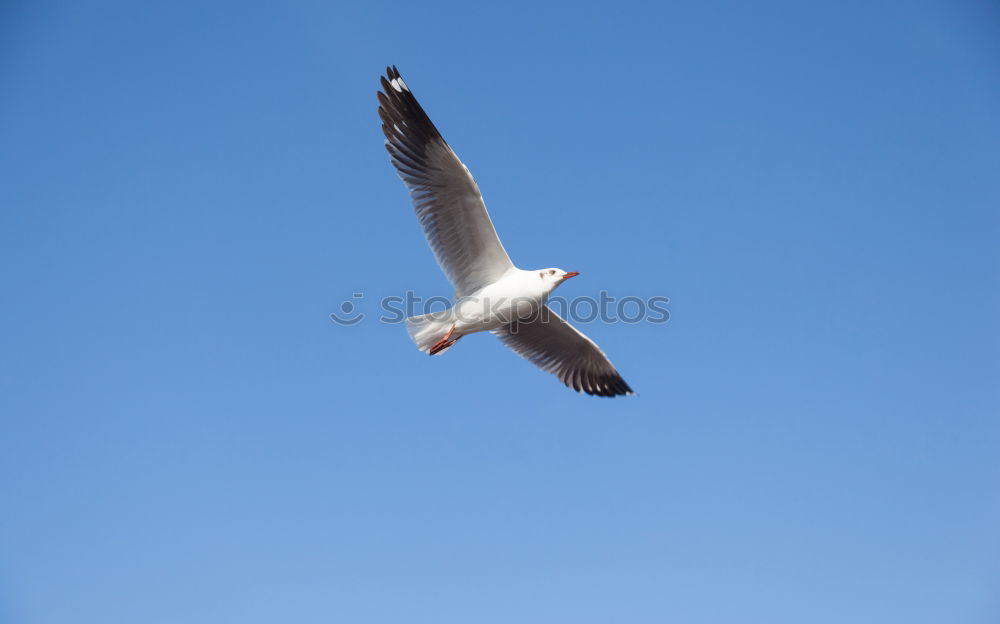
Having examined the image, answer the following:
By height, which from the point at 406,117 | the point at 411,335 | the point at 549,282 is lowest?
the point at 411,335

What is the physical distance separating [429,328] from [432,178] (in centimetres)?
166

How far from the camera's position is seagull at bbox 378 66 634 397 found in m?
8.31

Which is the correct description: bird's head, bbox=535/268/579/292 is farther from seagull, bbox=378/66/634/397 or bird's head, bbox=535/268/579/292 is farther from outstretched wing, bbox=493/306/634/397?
outstretched wing, bbox=493/306/634/397

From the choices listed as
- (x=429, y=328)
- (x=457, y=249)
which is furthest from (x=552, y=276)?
(x=429, y=328)

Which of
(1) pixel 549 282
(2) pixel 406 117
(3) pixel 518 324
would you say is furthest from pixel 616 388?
(2) pixel 406 117

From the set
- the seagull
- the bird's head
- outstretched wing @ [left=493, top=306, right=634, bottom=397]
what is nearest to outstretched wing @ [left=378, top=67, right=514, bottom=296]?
the seagull

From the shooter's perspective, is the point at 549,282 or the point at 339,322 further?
the point at 339,322

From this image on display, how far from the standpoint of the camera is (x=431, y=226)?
8.65m

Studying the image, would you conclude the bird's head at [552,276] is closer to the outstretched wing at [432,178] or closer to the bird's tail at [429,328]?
the outstretched wing at [432,178]

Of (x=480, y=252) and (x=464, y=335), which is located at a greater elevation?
(x=480, y=252)

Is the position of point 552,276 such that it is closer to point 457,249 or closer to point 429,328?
point 457,249

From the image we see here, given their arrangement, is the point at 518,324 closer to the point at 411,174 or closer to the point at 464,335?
the point at 464,335

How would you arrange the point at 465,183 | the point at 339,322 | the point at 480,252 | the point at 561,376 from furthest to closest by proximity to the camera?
the point at 561,376 → the point at 339,322 → the point at 480,252 → the point at 465,183

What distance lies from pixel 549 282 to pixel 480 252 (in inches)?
33.5
